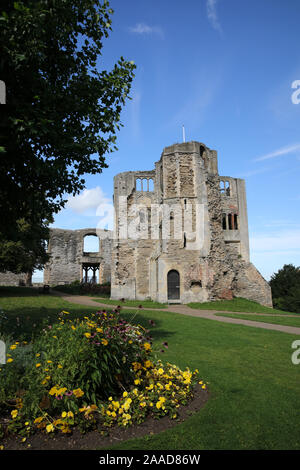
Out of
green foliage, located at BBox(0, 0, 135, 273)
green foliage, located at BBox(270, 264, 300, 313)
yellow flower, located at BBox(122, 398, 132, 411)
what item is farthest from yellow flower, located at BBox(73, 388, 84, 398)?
green foliage, located at BBox(270, 264, 300, 313)

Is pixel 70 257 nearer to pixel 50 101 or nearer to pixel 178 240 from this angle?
pixel 178 240

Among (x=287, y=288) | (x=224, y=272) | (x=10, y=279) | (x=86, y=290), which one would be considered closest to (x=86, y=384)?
(x=224, y=272)

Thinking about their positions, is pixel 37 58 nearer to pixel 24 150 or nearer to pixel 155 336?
pixel 24 150

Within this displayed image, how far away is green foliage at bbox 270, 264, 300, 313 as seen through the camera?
2578 cm

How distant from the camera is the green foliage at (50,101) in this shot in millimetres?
6008

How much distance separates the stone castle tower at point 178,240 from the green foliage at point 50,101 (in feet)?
44.1

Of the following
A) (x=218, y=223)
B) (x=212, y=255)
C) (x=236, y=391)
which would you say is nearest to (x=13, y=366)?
(x=236, y=391)

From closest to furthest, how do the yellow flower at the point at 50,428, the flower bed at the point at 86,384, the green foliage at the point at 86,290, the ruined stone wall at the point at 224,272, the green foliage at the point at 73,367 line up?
the yellow flower at the point at 50,428 < the flower bed at the point at 86,384 < the green foliage at the point at 73,367 < the ruined stone wall at the point at 224,272 < the green foliage at the point at 86,290

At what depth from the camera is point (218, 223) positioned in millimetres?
22359

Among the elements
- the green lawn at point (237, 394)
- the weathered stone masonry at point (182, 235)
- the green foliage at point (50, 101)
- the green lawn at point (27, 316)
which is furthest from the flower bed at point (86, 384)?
the weathered stone masonry at point (182, 235)

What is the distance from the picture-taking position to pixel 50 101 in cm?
662

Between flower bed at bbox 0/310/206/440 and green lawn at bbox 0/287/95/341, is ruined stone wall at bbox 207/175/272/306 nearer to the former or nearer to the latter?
green lawn at bbox 0/287/95/341

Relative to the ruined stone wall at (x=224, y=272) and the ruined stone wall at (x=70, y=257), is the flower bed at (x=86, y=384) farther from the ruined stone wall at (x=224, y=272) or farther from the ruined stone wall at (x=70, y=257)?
the ruined stone wall at (x=70, y=257)

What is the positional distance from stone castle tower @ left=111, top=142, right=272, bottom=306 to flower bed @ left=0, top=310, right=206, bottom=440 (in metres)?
16.1
